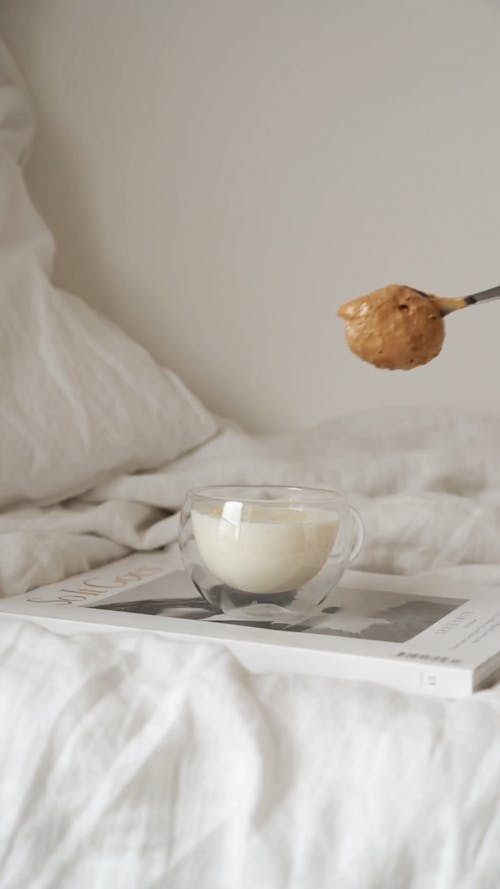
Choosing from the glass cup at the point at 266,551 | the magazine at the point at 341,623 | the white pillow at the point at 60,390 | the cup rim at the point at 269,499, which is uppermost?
the white pillow at the point at 60,390

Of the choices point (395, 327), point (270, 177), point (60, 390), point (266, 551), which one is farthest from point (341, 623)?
point (270, 177)

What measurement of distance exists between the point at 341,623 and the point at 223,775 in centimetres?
20

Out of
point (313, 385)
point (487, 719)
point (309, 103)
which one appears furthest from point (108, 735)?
point (309, 103)

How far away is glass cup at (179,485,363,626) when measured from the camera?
0.68 meters

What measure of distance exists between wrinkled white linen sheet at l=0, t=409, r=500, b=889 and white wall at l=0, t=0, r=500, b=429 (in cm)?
68

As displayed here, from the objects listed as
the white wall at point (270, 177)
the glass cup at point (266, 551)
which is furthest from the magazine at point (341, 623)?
the white wall at point (270, 177)

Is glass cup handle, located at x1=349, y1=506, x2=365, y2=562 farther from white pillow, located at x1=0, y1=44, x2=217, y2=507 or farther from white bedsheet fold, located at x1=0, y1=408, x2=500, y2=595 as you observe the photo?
white pillow, located at x1=0, y1=44, x2=217, y2=507

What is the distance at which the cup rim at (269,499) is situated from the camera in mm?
694

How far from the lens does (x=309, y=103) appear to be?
3.96 ft

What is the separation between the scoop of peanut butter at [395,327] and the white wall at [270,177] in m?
0.51

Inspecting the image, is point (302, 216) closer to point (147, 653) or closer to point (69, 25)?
point (69, 25)

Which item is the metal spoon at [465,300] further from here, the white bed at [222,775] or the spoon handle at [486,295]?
the white bed at [222,775]

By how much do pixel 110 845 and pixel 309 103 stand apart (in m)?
0.92

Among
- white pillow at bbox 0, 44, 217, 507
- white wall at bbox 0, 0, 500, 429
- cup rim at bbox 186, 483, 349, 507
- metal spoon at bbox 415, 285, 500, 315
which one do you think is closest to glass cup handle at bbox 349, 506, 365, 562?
cup rim at bbox 186, 483, 349, 507
